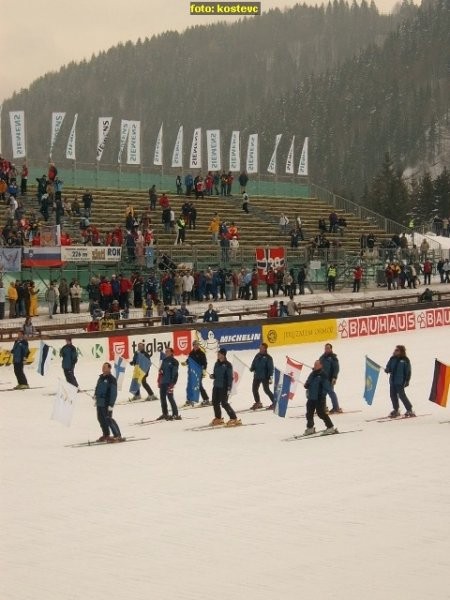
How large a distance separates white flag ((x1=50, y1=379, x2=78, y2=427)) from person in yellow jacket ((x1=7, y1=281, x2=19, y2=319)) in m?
17.2

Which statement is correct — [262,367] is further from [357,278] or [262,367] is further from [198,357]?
[357,278]

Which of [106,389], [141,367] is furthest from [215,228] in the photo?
[106,389]

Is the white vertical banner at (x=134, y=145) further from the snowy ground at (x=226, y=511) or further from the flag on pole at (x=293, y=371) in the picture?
the flag on pole at (x=293, y=371)

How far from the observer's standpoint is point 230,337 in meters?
40.4

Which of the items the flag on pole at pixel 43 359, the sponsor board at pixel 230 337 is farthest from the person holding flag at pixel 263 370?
the sponsor board at pixel 230 337

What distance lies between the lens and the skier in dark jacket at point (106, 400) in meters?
22.7

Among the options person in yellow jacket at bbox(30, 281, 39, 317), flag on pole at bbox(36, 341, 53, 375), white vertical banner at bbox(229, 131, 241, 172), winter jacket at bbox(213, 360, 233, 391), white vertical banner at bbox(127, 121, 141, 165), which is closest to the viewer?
winter jacket at bbox(213, 360, 233, 391)

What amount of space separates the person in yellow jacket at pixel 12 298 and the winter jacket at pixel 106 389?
60.0ft

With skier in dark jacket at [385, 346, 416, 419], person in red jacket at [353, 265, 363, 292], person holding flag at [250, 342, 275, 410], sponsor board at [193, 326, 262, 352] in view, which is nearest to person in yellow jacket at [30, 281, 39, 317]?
sponsor board at [193, 326, 262, 352]

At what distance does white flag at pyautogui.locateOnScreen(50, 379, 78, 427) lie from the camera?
23750mm

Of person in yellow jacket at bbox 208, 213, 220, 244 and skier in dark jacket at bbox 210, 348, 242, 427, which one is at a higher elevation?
person in yellow jacket at bbox 208, 213, 220, 244

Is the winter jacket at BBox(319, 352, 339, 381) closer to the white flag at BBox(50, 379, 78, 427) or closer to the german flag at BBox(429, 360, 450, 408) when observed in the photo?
the german flag at BBox(429, 360, 450, 408)

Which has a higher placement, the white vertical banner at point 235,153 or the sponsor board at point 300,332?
the white vertical banner at point 235,153

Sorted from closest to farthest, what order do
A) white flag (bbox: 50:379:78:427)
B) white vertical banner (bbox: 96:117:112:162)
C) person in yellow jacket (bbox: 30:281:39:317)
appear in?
white flag (bbox: 50:379:78:427) < person in yellow jacket (bbox: 30:281:39:317) < white vertical banner (bbox: 96:117:112:162)
